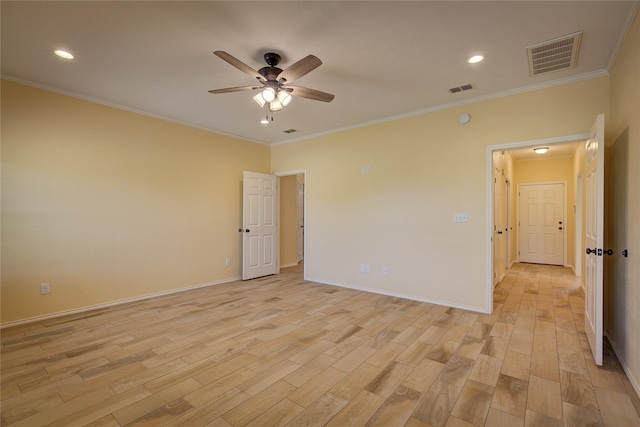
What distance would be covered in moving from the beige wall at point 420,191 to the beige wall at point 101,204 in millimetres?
1885

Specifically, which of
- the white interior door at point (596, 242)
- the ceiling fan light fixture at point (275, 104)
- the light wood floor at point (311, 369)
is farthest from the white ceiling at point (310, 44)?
the light wood floor at point (311, 369)

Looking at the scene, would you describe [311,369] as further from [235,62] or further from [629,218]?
[629,218]

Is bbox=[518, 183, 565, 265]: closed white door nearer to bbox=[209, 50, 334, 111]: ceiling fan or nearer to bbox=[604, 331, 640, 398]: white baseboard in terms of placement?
bbox=[604, 331, 640, 398]: white baseboard

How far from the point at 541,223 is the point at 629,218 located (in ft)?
19.7

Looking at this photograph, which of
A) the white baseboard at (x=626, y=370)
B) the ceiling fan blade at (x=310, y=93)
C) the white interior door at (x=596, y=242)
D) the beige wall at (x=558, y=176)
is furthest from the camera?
the beige wall at (x=558, y=176)

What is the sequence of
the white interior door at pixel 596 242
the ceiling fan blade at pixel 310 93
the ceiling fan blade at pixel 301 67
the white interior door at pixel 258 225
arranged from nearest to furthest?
the ceiling fan blade at pixel 301 67
the white interior door at pixel 596 242
the ceiling fan blade at pixel 310 93
the white interior door at pixel 258 225

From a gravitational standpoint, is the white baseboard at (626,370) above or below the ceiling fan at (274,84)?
below

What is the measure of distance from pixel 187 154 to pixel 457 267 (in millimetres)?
4471

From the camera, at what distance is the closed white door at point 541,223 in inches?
280

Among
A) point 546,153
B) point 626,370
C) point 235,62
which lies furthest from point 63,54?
point 546,153

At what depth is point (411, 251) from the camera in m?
4.30

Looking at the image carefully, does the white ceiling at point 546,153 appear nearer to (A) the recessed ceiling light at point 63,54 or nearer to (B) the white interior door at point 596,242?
(B) the white interior door at point 596,242

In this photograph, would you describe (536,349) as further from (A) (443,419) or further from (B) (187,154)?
(B) (187,154)

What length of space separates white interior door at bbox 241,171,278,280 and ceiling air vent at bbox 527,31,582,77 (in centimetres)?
444
